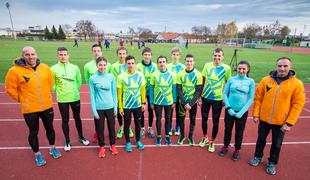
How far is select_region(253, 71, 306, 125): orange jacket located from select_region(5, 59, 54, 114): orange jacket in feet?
12.7

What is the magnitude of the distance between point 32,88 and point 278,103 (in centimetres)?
421

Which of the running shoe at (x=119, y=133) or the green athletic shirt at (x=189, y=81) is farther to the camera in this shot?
the running shoe at (x=119, y=133)

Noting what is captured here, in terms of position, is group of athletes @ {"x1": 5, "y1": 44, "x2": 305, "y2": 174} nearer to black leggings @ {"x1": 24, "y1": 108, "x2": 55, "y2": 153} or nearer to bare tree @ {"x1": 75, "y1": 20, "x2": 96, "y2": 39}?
black leggings @ {"x1": 24, "y1": 108, "x2": 55, "y2": 153}

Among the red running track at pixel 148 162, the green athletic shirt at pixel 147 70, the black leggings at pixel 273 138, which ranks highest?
the green athletic shirt at pixel 147 70

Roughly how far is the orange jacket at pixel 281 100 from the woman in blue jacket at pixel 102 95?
2.74 metres

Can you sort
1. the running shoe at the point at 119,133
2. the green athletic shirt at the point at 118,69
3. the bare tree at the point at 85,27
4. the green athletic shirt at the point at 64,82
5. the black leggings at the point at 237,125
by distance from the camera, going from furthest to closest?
the bare tree at the point at 85,27 < the running shoe at the point at 119,133 < the green athletic shirt at the point at 118,69 < the green athletic shirt at the point at 64,82 < the black leggings at the point at 237,125

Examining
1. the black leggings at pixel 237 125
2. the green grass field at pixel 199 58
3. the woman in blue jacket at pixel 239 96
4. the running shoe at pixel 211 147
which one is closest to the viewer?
the woman in blue jacket at pixel 239 96

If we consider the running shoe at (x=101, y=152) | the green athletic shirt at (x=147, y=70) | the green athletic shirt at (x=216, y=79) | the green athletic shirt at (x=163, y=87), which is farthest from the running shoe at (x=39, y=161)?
the green athletic shirt at (x=216, y=79)

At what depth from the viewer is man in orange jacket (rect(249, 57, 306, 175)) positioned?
3.10 metres

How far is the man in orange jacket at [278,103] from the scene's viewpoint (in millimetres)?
3102

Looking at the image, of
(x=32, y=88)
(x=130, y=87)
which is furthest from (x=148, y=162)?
(x=32, y=88)

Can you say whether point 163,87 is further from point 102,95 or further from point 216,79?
point 102,95

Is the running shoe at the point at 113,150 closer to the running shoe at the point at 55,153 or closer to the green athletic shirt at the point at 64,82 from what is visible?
the running shoe at the point at 55,153

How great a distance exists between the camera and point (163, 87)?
12.9 feet
